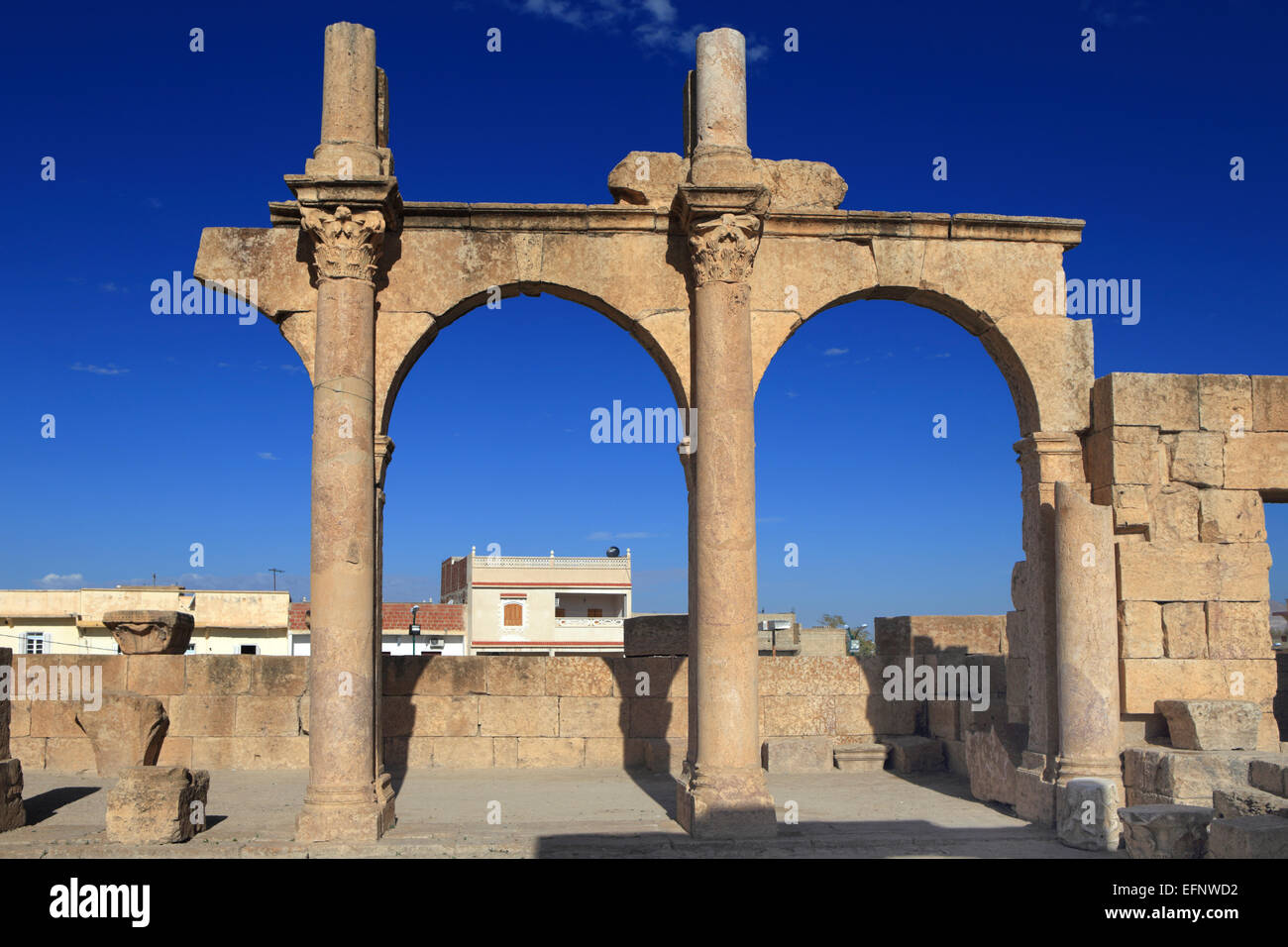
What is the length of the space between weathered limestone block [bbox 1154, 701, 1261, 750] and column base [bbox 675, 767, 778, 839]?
3773mm

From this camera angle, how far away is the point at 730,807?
872 centimetres

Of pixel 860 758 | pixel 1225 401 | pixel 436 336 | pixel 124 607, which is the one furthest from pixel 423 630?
pixel 1225 401

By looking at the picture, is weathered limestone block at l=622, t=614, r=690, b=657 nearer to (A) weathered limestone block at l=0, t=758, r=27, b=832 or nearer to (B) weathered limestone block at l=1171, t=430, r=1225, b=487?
(B) weathered limestone block at l=1171, t=430, r=1225, b=487

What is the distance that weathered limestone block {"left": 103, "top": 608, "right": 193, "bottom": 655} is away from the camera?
13102 millimetres

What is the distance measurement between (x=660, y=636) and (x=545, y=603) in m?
32.5

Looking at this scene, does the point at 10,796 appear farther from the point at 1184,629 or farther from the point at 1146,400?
the point at 1146,400

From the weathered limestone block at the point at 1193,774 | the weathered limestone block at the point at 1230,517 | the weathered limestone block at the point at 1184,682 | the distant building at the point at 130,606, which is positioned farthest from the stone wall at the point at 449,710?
the distant building at the point at 130,606

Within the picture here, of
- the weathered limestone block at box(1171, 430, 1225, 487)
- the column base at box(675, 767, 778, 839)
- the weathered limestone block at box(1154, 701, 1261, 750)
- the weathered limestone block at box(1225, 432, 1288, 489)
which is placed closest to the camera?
the column base at box(675, 767, 778, 839)

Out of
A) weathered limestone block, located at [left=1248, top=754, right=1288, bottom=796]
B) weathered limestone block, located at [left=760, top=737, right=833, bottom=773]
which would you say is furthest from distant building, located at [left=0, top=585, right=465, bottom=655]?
weathered limestone block, located at [left=1248, top=754, right=1288, bottom=796]

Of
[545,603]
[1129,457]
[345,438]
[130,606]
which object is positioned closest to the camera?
[345,438]

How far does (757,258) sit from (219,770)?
882cm

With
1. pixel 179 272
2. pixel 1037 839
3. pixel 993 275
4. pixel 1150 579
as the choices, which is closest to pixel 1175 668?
pixel 1150 579

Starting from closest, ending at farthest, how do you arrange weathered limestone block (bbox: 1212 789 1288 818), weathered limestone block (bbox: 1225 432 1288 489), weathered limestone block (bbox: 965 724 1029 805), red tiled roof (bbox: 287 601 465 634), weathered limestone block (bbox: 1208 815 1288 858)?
weathered limestone block (bbox: 1208 815 1288 858) → weathered limestone block (bbox: 1212 789 1288 818) → weathered limestone block (bbox: 1225 432 1288 489) → weathered limestone block (bbox: 965 724 1029 805) → red tiled roof (bbox: 287 601 465 634)

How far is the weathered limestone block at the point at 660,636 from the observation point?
1358cm
